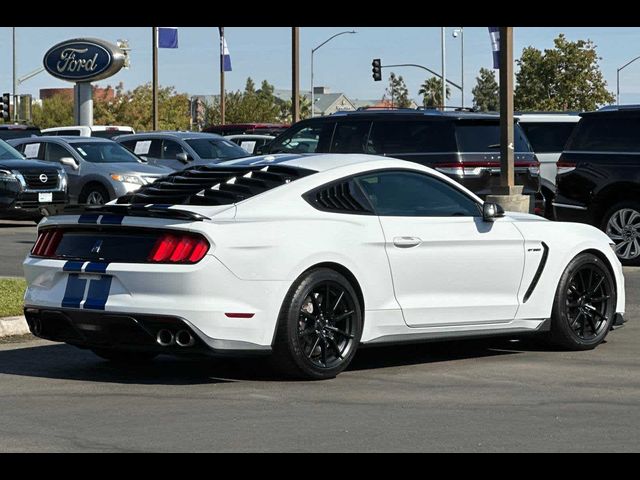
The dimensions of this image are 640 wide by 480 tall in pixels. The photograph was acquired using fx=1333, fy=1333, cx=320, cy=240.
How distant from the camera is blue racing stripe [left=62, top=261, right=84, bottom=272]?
8.41 m

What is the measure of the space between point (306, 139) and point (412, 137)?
172cm

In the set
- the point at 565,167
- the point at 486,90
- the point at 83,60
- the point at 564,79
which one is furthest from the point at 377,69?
the point at 486,90

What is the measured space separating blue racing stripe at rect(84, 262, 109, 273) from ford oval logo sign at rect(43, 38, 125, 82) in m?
37.0

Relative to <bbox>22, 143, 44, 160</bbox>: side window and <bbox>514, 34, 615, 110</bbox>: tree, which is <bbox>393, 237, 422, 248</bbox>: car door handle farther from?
<bbox>514, 34, 615, 110</bbox>: tree

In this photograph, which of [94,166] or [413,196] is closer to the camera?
[413,196]

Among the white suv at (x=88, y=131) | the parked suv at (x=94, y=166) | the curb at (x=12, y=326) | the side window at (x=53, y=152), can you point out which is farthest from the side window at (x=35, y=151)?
the curb at (x=12, y=326)

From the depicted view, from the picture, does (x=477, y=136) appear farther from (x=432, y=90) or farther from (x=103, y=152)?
(x=432, y=90)

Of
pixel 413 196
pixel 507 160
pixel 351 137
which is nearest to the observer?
pixel 413 196

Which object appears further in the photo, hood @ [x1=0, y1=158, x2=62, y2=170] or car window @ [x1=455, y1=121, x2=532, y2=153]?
hood @ [x1=0, y1=158, x2=62, y2=170]

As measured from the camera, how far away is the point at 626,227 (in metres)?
16.4

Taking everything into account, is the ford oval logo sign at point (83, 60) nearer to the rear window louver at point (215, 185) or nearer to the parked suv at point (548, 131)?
the parked suv at point (548, 131)

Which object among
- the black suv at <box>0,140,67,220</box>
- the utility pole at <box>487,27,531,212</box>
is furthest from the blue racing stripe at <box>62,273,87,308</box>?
the black suv at <box>0,140,67,220</box>

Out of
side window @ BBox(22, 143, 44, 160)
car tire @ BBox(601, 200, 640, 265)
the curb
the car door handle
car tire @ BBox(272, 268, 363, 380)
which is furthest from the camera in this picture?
side window @ BBox(22, 143, 44, 160)
